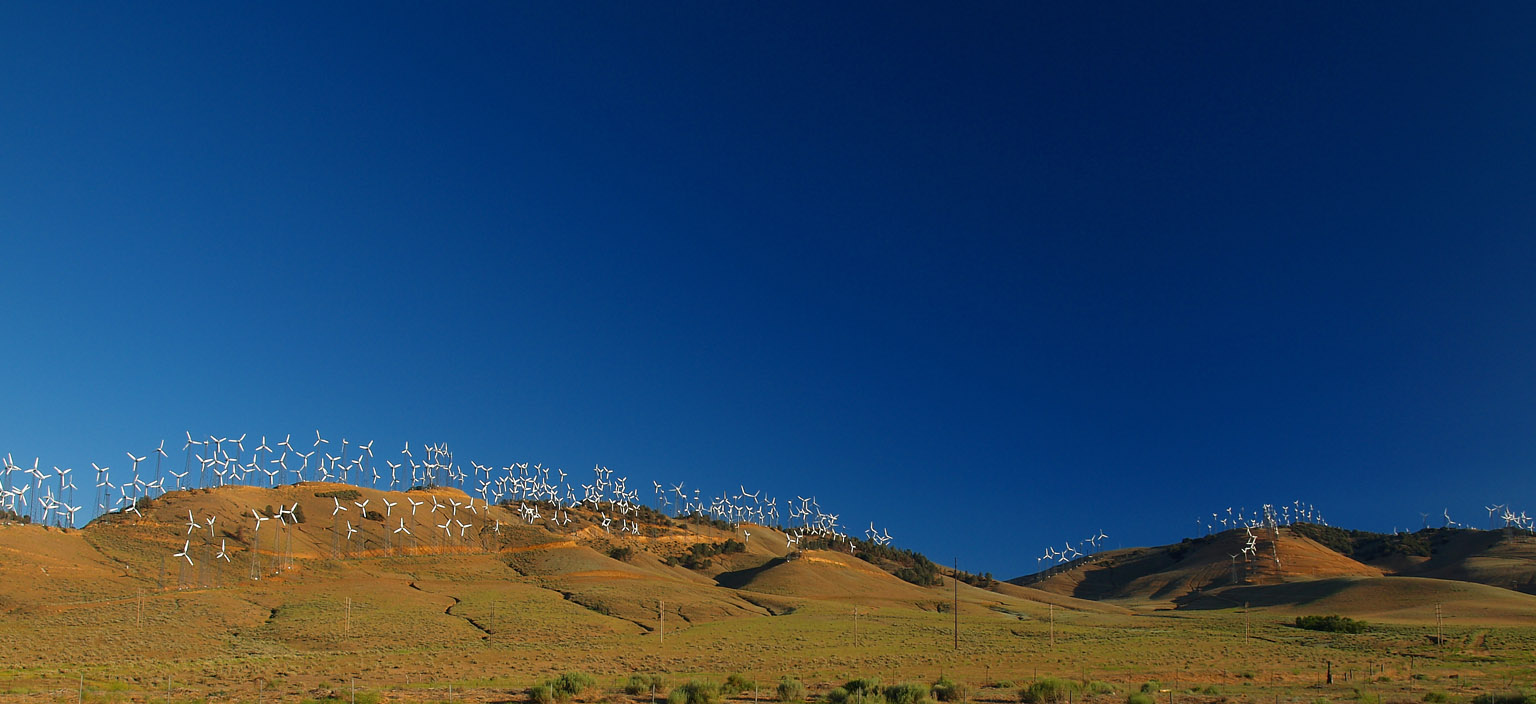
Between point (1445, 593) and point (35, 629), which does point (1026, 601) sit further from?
point (35, 629)

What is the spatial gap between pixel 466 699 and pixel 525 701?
2.84 meters

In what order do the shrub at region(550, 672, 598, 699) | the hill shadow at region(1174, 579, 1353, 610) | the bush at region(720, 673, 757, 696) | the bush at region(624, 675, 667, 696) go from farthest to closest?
the hill shadow at region(1174, 579, 1353, 610)
the bush at region(624, 675, 667, 696)
the bush at region(720, 673, 757, 696)
the shrub at region(550, 672, 598, 699)

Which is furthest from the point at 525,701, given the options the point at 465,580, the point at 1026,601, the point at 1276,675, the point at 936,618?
the point at 1026,601

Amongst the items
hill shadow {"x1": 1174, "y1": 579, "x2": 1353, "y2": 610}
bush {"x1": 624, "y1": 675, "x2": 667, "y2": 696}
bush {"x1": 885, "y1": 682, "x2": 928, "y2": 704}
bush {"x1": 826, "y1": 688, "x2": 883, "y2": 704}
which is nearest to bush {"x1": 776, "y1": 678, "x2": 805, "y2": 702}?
bush {"x1": 826, "y1": 688, "x2": 883, "y2": 704}

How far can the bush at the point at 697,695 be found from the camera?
43.5 meters

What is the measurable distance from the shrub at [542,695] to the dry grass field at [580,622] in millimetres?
1825

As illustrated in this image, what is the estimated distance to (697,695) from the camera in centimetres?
4497

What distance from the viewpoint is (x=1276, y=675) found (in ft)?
194

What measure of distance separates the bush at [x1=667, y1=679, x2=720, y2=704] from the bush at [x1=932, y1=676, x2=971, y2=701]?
422 inches

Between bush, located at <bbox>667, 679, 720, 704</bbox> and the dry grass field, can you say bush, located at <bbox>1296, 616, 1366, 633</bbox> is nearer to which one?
the dry grass field

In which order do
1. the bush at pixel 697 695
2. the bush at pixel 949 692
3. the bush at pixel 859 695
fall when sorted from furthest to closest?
the bush at pixel 949 692, the bush at pixel 697 695, the bush at pixel 859 695

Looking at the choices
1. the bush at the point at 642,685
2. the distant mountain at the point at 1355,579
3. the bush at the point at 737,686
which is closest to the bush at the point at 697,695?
the bush at the point at 737,686

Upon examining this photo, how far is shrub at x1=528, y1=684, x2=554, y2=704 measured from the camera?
146ft

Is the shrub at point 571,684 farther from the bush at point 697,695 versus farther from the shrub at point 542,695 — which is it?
the bush at point 697,695
